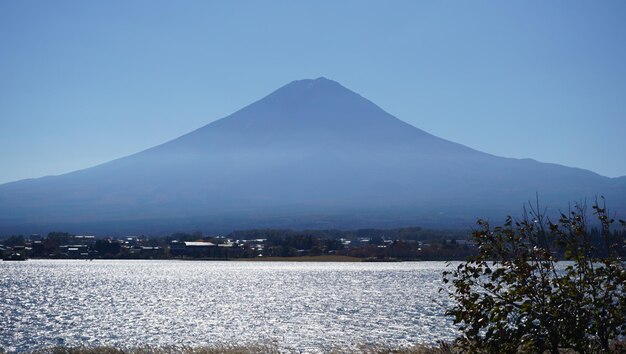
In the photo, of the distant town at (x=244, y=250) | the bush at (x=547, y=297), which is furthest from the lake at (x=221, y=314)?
the distant town at (x=244, y=250)

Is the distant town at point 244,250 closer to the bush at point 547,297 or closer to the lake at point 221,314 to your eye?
the lake at point 221,314

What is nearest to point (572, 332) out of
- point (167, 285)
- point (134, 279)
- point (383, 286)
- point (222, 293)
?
point (222, 293)

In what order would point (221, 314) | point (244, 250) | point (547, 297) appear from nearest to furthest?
point (547, 297) < point (221, 314) < point (244, 250)

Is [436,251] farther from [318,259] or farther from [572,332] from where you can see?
[572,332]

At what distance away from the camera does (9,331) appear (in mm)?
38094

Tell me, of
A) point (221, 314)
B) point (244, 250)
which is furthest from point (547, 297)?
point (244, 250)

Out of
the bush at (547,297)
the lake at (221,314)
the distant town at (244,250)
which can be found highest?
the distant town at (244,250)

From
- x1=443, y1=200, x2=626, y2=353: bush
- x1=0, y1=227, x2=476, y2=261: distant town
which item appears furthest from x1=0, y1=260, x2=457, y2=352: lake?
x1=0, y1=227, x2=476, y2=261: distant town

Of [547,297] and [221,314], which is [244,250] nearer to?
[221,314]

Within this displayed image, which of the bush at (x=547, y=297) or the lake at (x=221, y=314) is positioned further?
the lake at (x=221, y=314)

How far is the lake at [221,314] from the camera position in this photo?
1377 inches

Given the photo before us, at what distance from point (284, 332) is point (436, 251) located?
353 ft

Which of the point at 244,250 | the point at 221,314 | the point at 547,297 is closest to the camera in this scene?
the point at 547,297

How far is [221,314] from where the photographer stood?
48.7m
